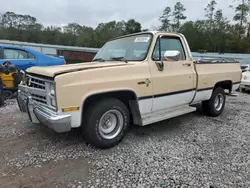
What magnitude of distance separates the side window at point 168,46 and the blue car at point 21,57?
5154 mm

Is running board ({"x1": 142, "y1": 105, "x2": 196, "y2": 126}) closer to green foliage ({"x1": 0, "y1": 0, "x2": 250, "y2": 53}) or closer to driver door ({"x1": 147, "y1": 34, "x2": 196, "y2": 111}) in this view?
driver door ({"x1": 147, "y1": 34, "x2": 196, "y2": 111})

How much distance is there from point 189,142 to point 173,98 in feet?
2.87

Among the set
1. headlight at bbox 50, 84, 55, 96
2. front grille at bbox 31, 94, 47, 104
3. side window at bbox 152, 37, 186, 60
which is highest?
side window at bbox 152, 37, 186, 60

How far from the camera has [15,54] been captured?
716cm

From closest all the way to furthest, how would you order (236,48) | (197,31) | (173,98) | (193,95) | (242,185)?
(242,185) < (173,98) < (193,95) < (236,48) < (197,31)

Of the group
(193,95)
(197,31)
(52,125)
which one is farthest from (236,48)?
(52,125)

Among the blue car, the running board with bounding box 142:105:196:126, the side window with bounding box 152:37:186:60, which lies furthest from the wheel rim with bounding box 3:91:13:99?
the side window with bounding box 152:37:186:60

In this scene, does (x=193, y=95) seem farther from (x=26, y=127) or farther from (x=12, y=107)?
(x=12, y=107)

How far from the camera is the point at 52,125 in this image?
2.75 meters

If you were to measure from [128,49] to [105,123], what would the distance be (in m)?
1.55

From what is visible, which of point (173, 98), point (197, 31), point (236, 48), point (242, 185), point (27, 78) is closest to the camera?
point (242, 185)

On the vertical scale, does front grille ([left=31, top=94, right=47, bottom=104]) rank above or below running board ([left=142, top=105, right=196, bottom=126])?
above

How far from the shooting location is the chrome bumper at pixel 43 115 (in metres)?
2.71

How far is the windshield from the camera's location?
3.73 metres
